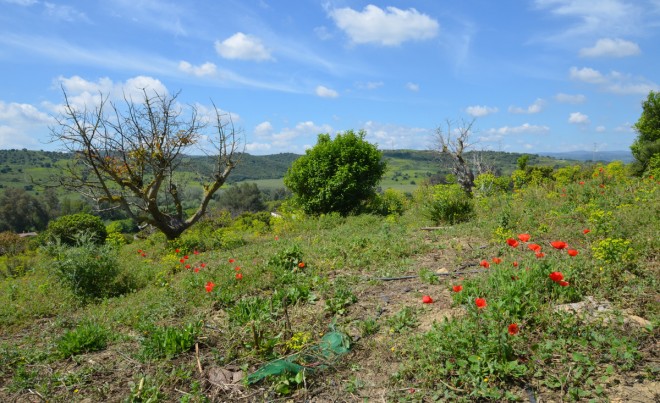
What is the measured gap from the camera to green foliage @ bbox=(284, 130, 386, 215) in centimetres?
1313

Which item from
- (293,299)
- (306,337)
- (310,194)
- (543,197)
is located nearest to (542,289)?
(306,337)

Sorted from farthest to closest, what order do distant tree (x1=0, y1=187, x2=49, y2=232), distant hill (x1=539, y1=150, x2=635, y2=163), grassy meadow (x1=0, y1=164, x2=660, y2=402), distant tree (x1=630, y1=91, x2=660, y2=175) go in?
1. distant tree (x1=0, y1=187, x2=49, y2=232)
2. distant hill (x1=539, y1=150, x2=635, y2=163)
3. distant tree (x1=630, y1=91, x2=660, y2=175)
4. grassy meadow (x1=0, y1=164, x2=660, y2=402)

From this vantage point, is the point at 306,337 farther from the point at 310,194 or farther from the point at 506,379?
the point at 310,194

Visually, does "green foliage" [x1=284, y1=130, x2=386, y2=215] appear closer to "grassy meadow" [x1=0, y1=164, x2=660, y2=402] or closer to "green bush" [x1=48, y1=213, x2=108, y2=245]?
"grassy meadow" [x1=0, y1=164, x2=660, y2=402]

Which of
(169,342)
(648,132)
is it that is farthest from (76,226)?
(648,132)

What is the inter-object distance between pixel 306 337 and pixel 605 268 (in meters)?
2.76

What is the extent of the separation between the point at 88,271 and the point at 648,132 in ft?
80.8

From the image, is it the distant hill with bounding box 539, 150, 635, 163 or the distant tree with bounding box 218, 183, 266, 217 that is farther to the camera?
the distant tree with bounding box 218, 183, 266, 217

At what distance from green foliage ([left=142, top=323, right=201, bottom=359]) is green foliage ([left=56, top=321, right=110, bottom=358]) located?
65 cm

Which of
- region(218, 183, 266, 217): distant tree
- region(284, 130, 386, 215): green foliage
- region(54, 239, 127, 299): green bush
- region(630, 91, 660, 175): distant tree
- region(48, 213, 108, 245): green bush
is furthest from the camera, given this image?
region(218, 183, 266, 217): distant tree

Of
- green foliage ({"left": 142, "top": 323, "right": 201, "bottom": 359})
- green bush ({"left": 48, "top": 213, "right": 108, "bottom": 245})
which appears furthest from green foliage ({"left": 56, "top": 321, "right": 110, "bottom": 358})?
green bush ({"left": 48, "top": 213, "right": 108, "bottom": 245})

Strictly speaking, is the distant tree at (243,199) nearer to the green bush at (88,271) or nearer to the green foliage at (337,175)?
the green foliage at (337,175)

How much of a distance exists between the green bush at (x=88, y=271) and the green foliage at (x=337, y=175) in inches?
301

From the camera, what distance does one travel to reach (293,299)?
4203mm
